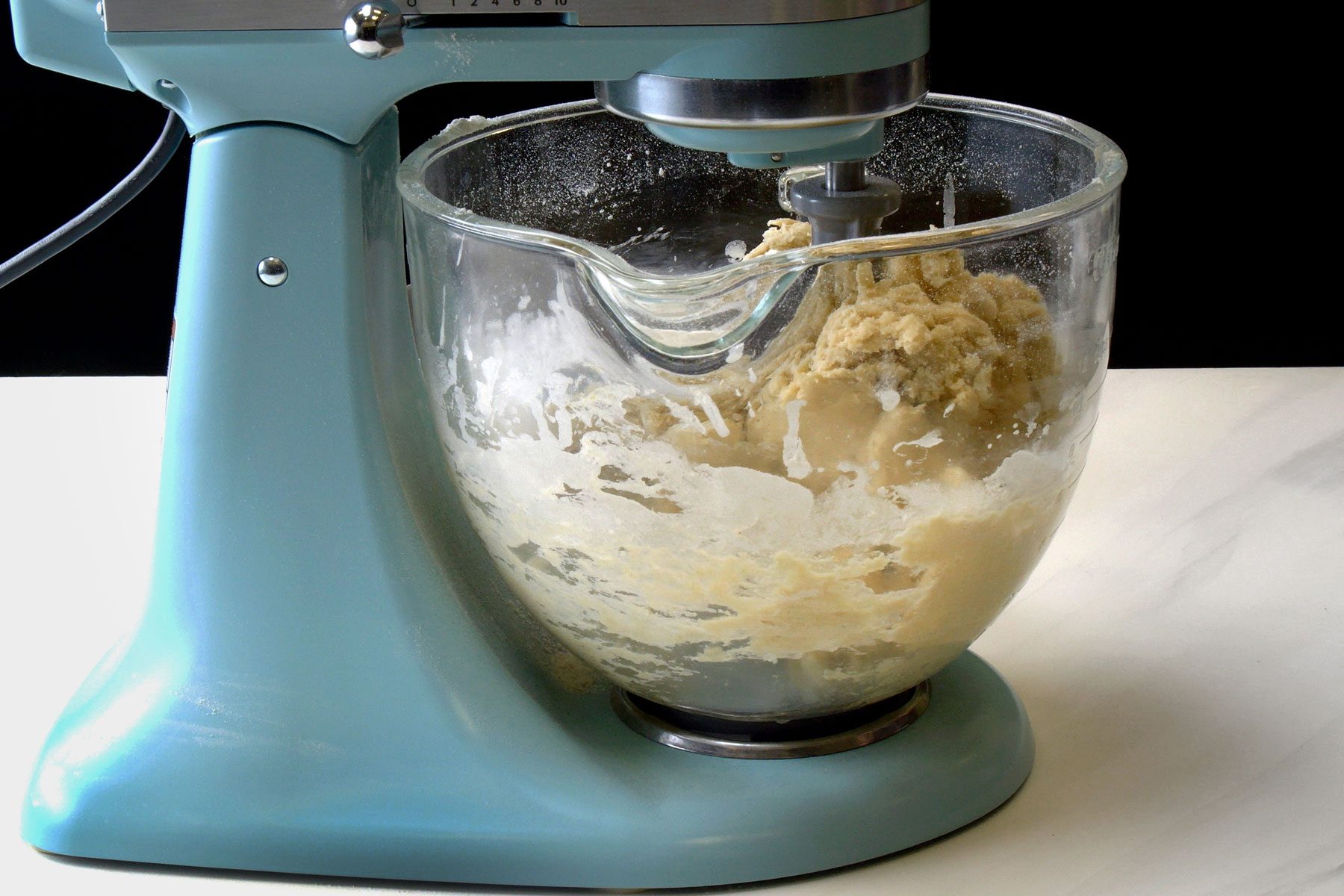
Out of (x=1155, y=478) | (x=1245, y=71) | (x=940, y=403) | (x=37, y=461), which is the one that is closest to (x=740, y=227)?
(x=940, y=403)

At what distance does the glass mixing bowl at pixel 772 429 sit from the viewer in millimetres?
639

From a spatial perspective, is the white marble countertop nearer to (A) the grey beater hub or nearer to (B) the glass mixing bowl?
(B) the glass mixing bowl

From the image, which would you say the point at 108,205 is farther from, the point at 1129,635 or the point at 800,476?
the point at 1129,635

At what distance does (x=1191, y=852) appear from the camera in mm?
692

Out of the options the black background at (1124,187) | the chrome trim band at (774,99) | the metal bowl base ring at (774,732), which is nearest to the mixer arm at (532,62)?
the chrome trim band at (774,99)

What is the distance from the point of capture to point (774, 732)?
29.0 inches

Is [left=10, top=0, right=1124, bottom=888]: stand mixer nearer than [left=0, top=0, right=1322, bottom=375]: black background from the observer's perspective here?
Yes

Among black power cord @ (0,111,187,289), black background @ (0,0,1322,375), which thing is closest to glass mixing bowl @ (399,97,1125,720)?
black power cord @ (0,111,187,289)

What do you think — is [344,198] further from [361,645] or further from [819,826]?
[819,826]

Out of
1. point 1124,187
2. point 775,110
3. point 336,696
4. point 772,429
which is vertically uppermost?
point 775,110

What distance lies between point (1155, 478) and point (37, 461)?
663 mm

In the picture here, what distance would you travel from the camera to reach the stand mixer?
2.10 ft

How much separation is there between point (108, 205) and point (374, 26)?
8.3 inches

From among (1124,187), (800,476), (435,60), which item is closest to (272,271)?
(435,60)
